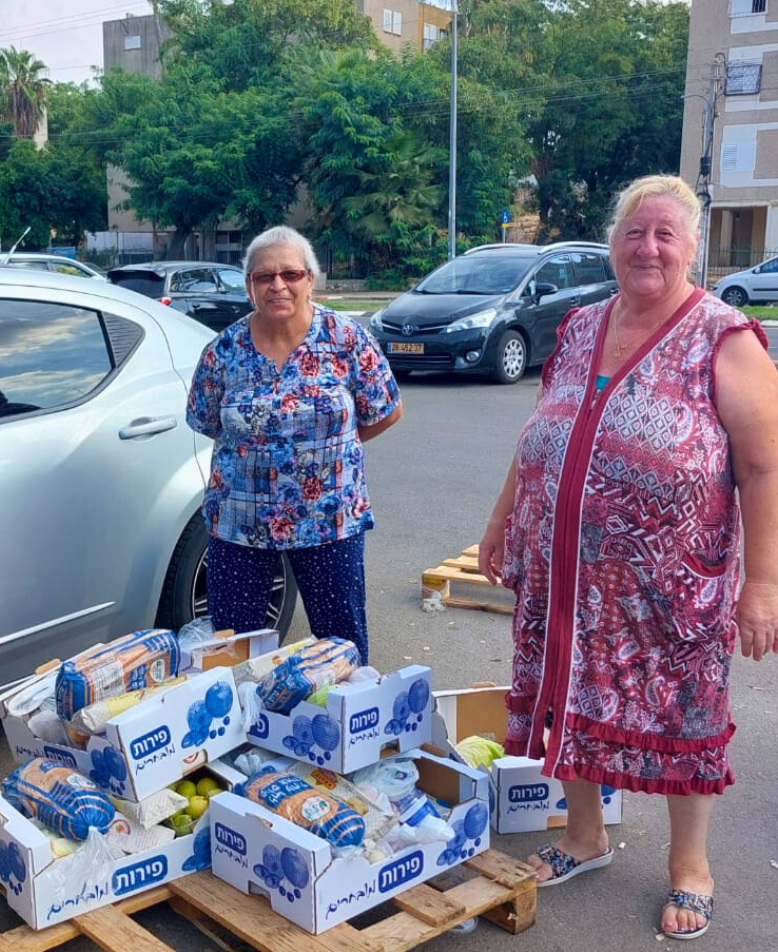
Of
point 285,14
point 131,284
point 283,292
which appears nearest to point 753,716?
point 283,292

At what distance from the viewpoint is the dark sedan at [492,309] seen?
12.7 m

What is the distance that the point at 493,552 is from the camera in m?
3.19

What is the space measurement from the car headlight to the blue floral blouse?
9264 millimetres

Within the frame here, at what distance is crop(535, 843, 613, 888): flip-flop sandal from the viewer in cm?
309

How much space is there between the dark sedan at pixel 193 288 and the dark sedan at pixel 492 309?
3.49 m

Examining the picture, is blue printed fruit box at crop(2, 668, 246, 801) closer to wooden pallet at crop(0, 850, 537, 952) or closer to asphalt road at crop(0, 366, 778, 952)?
wooden pallet at crop(0, 850, 537, 952)

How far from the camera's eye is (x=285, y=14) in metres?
46.7

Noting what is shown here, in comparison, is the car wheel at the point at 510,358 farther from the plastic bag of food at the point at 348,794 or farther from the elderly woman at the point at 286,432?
the plastic bag of food at the point at 348,794

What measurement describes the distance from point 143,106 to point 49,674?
43.4m

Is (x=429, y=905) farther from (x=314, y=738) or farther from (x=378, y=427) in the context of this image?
(x=378, y=427)

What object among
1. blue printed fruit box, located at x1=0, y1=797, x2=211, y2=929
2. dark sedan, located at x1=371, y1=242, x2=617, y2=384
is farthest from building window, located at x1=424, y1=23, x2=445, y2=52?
blue printed fruit box, located at x1=0, y1=797, x2=211, y2=929

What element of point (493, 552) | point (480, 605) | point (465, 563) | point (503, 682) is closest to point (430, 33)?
point (465, 563)

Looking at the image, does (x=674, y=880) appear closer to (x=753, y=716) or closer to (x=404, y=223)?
(x=753, y=716)

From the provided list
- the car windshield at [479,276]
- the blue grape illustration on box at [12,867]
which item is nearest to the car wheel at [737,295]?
the car windshield at [479,276]
